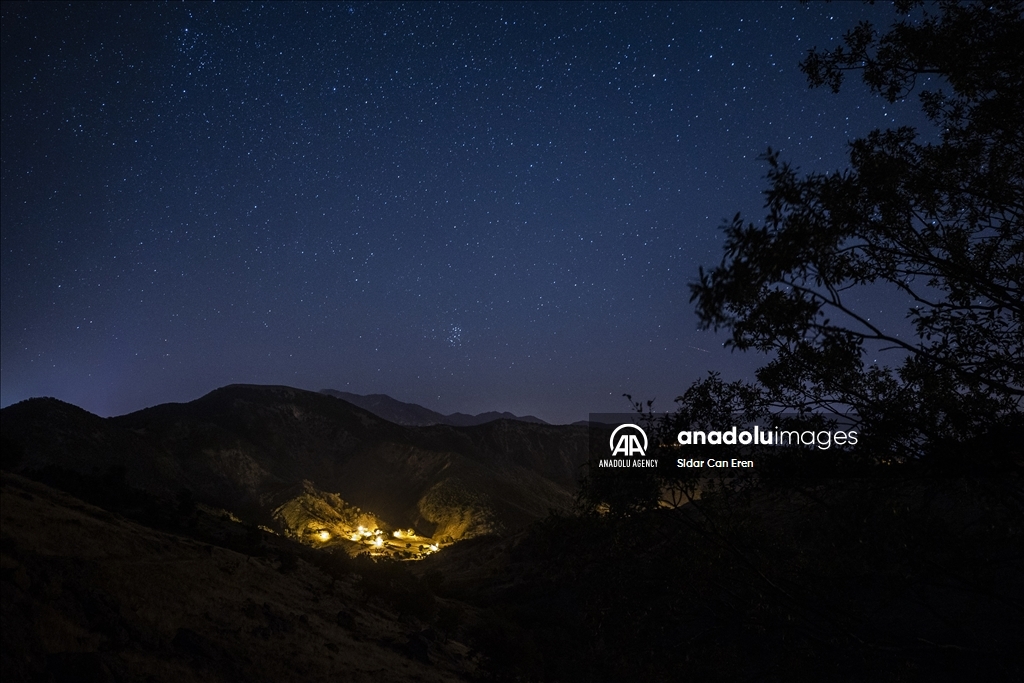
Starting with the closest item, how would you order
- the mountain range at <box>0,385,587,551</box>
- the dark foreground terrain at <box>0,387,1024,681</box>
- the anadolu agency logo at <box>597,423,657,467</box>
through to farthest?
the dark foreground terrain at <box>0,387,1024,681</box> → the anadolu agency logo at <box>597,423,657,467</box> → the mountain range at <box>0,385,587,551</box>

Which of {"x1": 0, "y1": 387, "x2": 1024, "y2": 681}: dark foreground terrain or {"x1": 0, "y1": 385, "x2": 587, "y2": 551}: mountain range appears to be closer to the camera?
{"x1": 0, "y1": 387, "x2": 1024, "y2": 681}: dark foreground terrain

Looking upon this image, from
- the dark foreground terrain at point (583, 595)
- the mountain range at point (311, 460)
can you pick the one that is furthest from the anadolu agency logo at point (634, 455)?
the mountain range at point (311, 460)

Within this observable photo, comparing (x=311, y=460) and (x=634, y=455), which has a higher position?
(x=634, y=455)

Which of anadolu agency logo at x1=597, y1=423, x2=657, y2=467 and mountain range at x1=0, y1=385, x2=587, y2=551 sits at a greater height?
anadolu agency logo at x1=597, y1=423, x2=657, y2=467

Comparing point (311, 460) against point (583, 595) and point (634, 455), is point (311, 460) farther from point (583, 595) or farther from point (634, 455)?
point (634, 455)

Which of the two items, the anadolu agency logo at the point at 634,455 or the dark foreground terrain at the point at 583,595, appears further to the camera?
the anadolu agency logo at the point at 634,455

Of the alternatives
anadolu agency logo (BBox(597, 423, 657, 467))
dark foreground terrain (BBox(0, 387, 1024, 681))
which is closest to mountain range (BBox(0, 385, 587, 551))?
dark foreground terrain (BBox(0, 387, 1024, 681))

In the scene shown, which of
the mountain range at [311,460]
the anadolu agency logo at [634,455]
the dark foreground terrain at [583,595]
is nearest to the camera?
the dark foreground terrain at [583,595]

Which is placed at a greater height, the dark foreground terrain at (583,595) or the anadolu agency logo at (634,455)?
the anadolu agency logo at (634,455)

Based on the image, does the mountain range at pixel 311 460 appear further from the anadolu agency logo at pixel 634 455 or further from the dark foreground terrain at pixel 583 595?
the anadolu agency logo at pixel 634 455

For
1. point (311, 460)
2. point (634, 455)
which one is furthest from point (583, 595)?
point (311, 460)

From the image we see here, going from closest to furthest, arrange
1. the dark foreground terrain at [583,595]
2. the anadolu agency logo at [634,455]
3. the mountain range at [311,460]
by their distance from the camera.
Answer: the dark foreground terrain at [583,595] < the anadolu agency logo at [634,455] < the mountain range at [311,460]

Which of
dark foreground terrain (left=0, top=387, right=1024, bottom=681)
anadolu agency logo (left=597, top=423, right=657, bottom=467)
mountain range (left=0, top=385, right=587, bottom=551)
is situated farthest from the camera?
mountain range (left=0, top=385, right=587, bottom=551)

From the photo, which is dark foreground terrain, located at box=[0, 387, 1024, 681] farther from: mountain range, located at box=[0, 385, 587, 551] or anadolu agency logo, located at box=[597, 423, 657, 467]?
mountain range, located at box=[0, 385, 587, 551]
